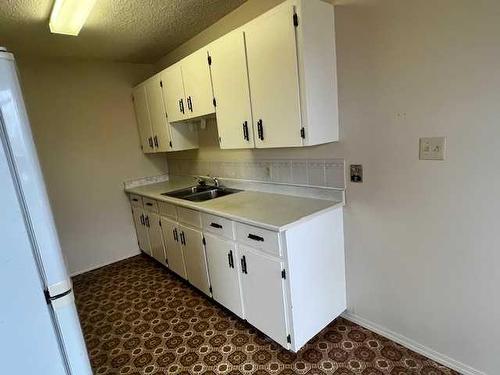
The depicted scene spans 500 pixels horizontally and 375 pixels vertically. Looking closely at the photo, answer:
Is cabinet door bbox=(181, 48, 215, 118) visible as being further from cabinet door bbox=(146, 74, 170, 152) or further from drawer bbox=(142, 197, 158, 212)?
drawer bbox=(142, 197, 158, 212)

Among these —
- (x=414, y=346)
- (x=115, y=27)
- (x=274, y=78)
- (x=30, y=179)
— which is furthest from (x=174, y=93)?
(x=414, y=346)

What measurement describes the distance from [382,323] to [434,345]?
0.32 m

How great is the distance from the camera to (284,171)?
2379mm

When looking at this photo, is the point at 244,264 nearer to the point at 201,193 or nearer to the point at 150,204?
the point at 201,193

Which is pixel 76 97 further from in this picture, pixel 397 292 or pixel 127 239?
pixel 397 292

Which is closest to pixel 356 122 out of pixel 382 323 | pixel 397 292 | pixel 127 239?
pixel 397 292

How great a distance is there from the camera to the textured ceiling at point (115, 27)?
7.00 feet

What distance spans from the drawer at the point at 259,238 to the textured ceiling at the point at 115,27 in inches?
71.4

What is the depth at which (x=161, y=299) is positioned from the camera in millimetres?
2723

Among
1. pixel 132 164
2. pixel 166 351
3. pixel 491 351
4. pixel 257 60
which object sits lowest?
pixel 166 351

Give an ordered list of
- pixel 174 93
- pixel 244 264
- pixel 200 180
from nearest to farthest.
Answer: pixel 244 264 < pixel 174 93 < pixel 200 180

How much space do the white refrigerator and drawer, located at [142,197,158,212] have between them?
7.46 ft

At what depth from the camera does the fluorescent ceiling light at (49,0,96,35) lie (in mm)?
1984

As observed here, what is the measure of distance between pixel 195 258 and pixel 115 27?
2.19 m
